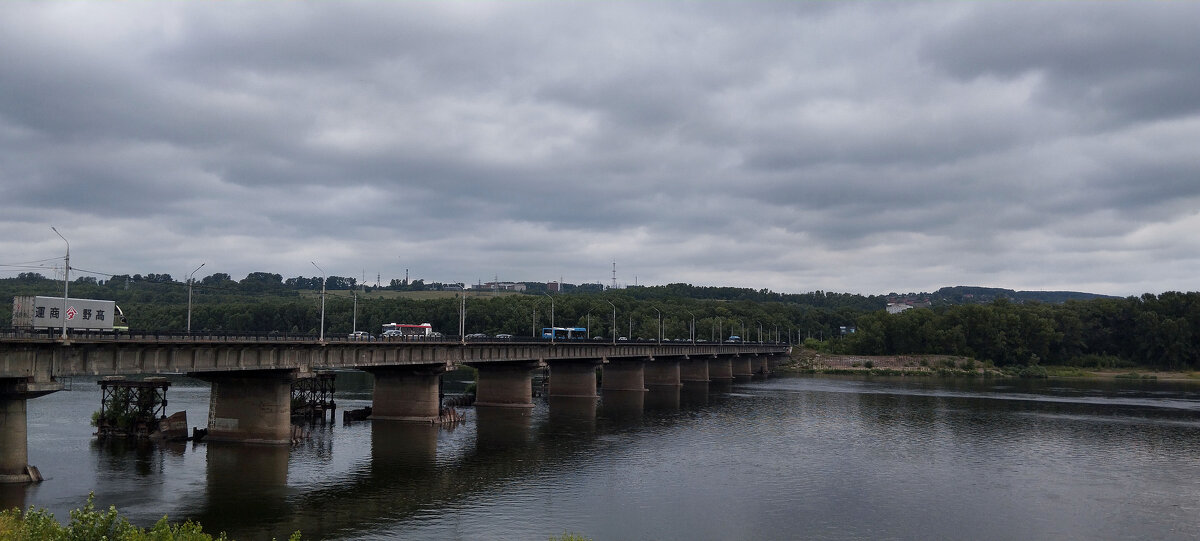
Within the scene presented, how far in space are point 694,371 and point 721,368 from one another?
17.7 meters

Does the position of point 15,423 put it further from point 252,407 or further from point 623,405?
point 623,405

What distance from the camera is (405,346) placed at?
7656cm

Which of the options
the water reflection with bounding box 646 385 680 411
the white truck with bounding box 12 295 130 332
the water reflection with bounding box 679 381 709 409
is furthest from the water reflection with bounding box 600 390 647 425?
the white truck with bounding box 12 295 130 332

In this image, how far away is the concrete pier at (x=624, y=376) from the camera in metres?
141

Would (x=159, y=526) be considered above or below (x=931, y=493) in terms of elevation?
above

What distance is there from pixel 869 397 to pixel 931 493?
83863 mm

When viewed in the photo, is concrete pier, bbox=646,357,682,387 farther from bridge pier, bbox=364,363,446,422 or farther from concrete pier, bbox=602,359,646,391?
bridge pier, bbox=364,363,446,422

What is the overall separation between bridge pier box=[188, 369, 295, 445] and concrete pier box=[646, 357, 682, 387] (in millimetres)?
98852

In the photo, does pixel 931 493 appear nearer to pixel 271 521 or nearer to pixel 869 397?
pixel 271 521

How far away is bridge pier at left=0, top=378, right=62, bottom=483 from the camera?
43.3m

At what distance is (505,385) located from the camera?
103875 millimetres

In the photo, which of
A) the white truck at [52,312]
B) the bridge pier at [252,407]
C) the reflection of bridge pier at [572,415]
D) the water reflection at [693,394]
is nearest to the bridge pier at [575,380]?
the reflection of bridge pier at [572,415]

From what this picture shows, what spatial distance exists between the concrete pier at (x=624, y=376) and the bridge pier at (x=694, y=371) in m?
32.3

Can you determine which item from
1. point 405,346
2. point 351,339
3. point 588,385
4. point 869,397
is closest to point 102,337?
point 351,339
